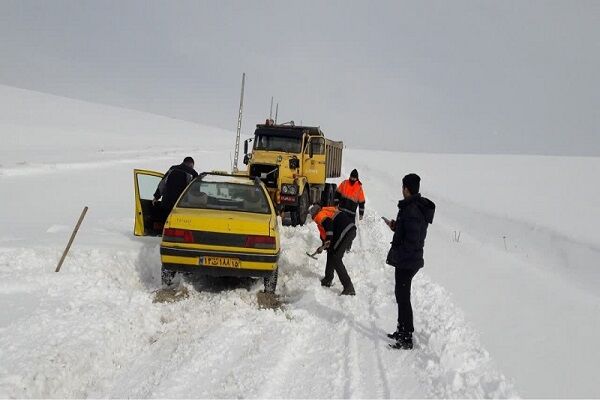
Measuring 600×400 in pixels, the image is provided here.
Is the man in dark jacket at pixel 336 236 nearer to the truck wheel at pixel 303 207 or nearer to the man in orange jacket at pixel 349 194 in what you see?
the man in orange jacket at pixel 349 194

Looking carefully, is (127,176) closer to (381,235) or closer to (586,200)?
(381,235)

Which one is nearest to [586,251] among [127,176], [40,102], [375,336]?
[375,336]

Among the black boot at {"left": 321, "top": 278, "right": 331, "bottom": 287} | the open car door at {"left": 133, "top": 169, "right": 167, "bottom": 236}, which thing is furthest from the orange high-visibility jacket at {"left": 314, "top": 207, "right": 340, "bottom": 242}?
the open car door at {"left": 133, "top": 169, "right": 167, "bottom": 236}

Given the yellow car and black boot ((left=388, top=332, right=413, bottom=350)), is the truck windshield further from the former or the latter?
black boot ((left=388, top=332, right=413, bottom=350))

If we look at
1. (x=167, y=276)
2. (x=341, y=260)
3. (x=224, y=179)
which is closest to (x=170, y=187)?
(x=224, y=179)

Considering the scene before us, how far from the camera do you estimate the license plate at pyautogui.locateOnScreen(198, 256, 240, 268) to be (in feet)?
18.7

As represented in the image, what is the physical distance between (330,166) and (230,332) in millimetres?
10887

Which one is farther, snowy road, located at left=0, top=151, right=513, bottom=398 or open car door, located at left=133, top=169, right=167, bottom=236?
open car door, located at left=133, top=169, right=167, bottom=236

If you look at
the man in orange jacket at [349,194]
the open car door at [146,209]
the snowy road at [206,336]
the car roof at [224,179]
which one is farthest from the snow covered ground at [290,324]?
the car roof at [224,179]

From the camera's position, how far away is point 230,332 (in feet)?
15.8

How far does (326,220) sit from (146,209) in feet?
10.2

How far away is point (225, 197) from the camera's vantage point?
698 cm

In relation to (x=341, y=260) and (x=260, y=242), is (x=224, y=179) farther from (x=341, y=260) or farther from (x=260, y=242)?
(x=341, y=260)

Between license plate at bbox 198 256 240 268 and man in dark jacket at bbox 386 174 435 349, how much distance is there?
6.76 feet
